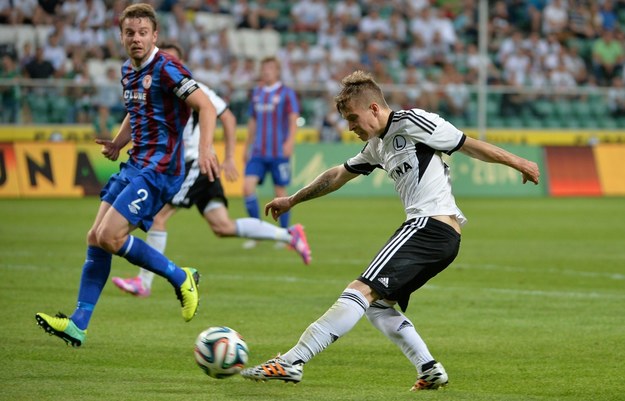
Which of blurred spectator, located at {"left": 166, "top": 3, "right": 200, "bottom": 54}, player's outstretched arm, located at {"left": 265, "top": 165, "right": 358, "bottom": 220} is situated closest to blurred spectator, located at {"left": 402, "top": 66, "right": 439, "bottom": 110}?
blurred spectator, located at {"left": 166, "top": 3, "right": 200, "bottom": 54}

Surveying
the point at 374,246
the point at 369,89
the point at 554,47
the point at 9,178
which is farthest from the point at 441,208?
the point at 554,47

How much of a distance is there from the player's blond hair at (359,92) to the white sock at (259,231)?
16.7 feet

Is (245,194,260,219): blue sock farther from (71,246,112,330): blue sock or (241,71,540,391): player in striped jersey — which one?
(241,71,540,391): player in striped jersey

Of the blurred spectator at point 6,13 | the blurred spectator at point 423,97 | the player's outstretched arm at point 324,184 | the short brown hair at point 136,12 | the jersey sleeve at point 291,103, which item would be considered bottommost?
the blurred spectator at point 423,97

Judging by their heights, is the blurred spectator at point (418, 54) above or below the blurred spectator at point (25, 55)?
below

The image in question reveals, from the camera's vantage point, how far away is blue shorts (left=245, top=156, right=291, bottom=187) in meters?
15.4

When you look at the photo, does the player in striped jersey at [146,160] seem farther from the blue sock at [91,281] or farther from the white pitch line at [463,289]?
the white pitch line at [463,289]

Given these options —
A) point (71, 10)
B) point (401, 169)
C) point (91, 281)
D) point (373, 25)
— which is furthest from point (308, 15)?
point (401, 169)

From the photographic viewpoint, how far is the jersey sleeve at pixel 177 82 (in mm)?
7562

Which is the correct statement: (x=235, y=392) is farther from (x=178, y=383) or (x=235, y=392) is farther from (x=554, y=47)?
(x=554, y=47)

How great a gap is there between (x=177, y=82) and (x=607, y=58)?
76.1 ft

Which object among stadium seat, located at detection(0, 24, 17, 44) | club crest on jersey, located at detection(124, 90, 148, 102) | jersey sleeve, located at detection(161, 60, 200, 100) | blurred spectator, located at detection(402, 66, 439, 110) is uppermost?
stadium seat, located at detection(0, 24, 17, 44)

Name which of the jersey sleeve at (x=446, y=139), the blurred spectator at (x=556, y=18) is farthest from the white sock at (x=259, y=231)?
the blurred spectator at (x=556, y=18)

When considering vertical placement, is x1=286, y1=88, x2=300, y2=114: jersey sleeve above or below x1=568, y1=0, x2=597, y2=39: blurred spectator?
below
